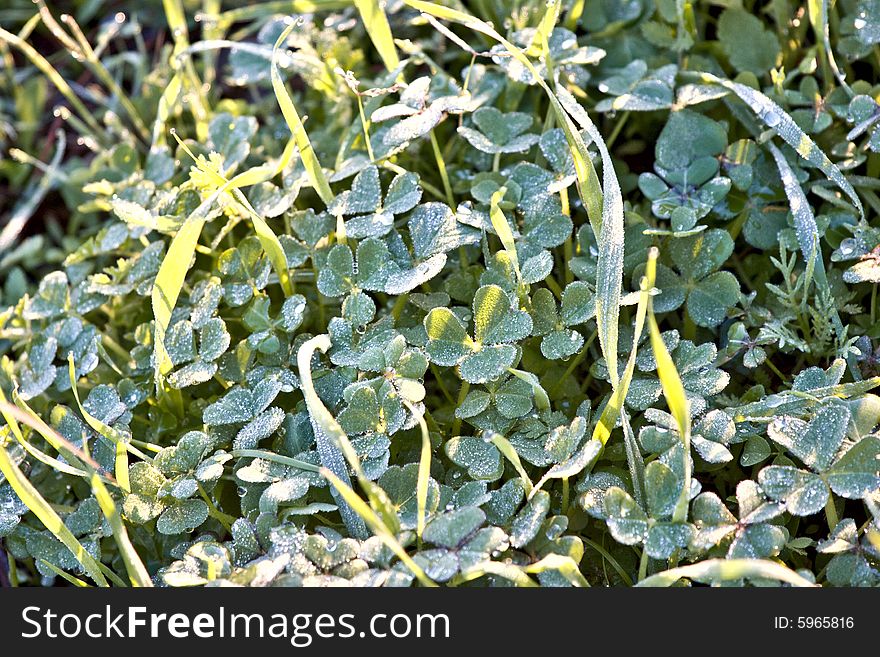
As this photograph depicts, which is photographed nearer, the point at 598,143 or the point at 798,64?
the point at 598,143

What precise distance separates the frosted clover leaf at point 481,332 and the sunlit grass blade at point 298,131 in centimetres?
42

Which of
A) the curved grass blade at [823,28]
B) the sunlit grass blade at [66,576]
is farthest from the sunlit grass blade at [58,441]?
the curved grass blade at [823,28]

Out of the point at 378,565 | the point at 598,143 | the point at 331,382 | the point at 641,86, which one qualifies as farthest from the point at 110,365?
the point at 641,86

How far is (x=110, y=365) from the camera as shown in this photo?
5.78ft

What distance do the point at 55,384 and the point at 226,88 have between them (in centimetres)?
107

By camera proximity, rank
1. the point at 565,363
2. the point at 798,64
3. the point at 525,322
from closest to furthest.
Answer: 1. the point at 525,322
2. the point at 565,363
3. the point at 798,64

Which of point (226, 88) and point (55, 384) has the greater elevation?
point (226, 88)

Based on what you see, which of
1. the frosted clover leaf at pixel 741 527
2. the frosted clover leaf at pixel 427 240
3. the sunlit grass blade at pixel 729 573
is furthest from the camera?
the frosted clover leaf at pixel 427 240

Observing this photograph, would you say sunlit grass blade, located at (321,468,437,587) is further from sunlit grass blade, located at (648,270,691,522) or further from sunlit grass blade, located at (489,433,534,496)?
sunlit grass blade, located at (648,270,691,522)

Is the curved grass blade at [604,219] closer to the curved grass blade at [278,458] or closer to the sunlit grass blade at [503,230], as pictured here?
the sunlit grass blade at [503,230]

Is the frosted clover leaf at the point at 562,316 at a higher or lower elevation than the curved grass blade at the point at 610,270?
lower

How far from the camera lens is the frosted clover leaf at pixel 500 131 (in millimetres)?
1765

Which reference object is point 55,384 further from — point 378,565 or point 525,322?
point 525,322

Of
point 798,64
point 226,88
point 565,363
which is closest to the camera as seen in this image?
point 565,363
